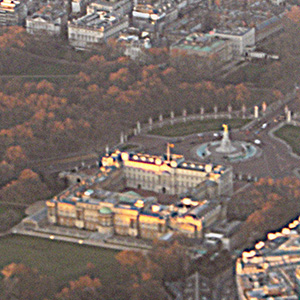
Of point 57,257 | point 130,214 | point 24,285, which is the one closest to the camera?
point 24,285

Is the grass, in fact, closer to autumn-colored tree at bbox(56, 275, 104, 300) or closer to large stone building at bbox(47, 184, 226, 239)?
autumn-colored tree at bbox(56, 275, 104, 300)

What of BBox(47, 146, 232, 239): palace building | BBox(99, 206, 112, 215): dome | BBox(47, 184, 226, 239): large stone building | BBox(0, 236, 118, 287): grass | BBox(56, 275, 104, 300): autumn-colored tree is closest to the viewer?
BBox(56, 275, 104, 300): autumn-colored tree

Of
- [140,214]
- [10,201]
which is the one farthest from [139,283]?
[10,201]

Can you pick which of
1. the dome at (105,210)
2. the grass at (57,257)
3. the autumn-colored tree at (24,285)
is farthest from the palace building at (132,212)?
the autumn-colored tree at (24,285)

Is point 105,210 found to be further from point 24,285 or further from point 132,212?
point 24,285

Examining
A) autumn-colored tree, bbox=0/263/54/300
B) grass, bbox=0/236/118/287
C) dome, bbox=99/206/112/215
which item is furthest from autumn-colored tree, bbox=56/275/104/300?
dome, bbox=99/206/112/215

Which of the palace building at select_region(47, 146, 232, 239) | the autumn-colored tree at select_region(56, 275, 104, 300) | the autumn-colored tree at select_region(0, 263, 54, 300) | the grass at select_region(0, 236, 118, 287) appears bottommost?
the grass at select_region(0, 236, 118, 287)

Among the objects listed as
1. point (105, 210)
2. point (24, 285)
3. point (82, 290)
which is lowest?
point (105, 210)

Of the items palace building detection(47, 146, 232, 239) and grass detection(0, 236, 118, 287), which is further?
palace building detection(47, 146, 232, 239)

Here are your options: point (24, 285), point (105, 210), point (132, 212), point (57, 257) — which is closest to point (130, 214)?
point (132, 212)
